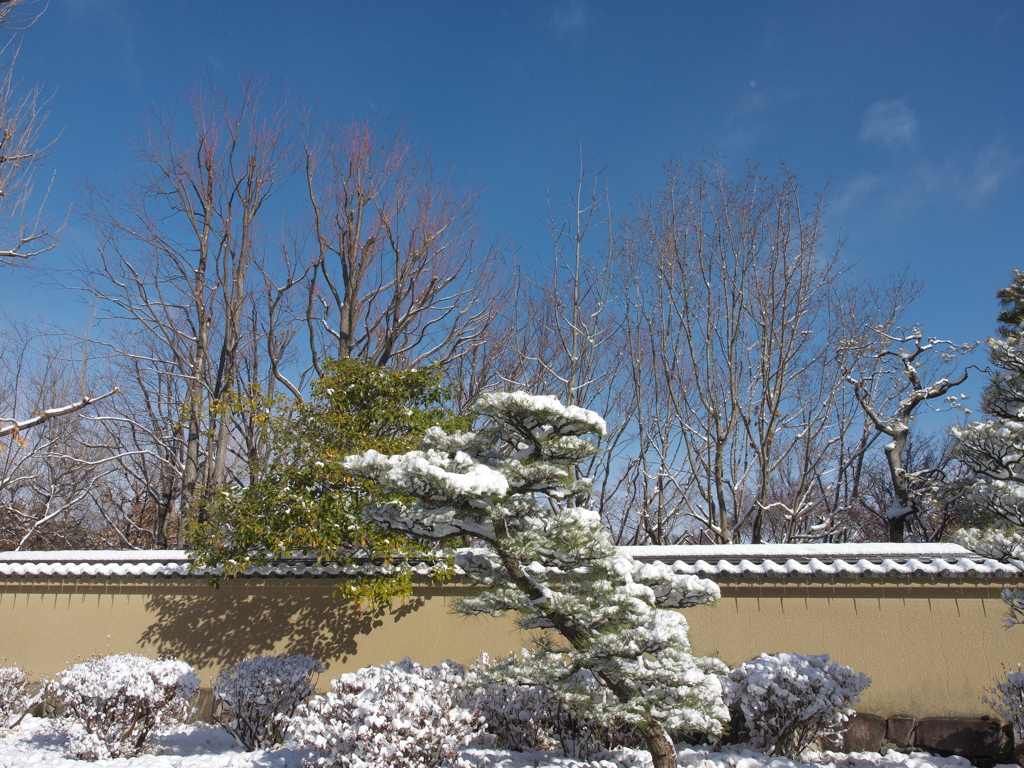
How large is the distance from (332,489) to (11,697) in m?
3.23

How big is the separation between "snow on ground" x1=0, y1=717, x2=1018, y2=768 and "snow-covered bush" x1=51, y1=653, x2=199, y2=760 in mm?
140

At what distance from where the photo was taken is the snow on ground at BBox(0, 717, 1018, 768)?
439 centimetres

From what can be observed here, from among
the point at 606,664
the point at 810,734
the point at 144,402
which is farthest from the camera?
the point at 144,402

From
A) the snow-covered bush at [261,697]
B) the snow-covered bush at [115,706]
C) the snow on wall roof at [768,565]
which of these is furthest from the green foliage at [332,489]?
the snow-covered bush at [115,706]

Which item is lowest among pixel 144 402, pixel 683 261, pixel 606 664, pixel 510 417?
pixel 606 664

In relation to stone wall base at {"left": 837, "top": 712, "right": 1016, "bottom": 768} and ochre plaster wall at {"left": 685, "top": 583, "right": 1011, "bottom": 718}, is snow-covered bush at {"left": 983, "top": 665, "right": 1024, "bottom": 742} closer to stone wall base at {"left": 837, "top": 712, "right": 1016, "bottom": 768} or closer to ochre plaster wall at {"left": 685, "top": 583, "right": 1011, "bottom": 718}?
stone wall base at {"left": 837, "top": 712, "right": 1016, "bottom": 768}

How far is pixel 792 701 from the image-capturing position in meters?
4.67

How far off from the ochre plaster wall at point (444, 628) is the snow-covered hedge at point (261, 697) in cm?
123

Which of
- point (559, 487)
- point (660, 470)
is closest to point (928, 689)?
point (559, 487)

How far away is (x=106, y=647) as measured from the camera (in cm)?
698

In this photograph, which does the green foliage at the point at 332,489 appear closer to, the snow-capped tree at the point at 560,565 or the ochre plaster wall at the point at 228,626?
the ochre plaster wall at the point at 228,626

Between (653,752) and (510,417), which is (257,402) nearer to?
(510,417)

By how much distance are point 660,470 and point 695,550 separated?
15.5ft

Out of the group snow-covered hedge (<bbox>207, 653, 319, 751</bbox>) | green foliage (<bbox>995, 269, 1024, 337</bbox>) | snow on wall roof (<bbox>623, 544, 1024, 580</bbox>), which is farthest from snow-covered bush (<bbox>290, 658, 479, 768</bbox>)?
green foliage (<bbox>995, 269, 1024, 337</bbox>)
